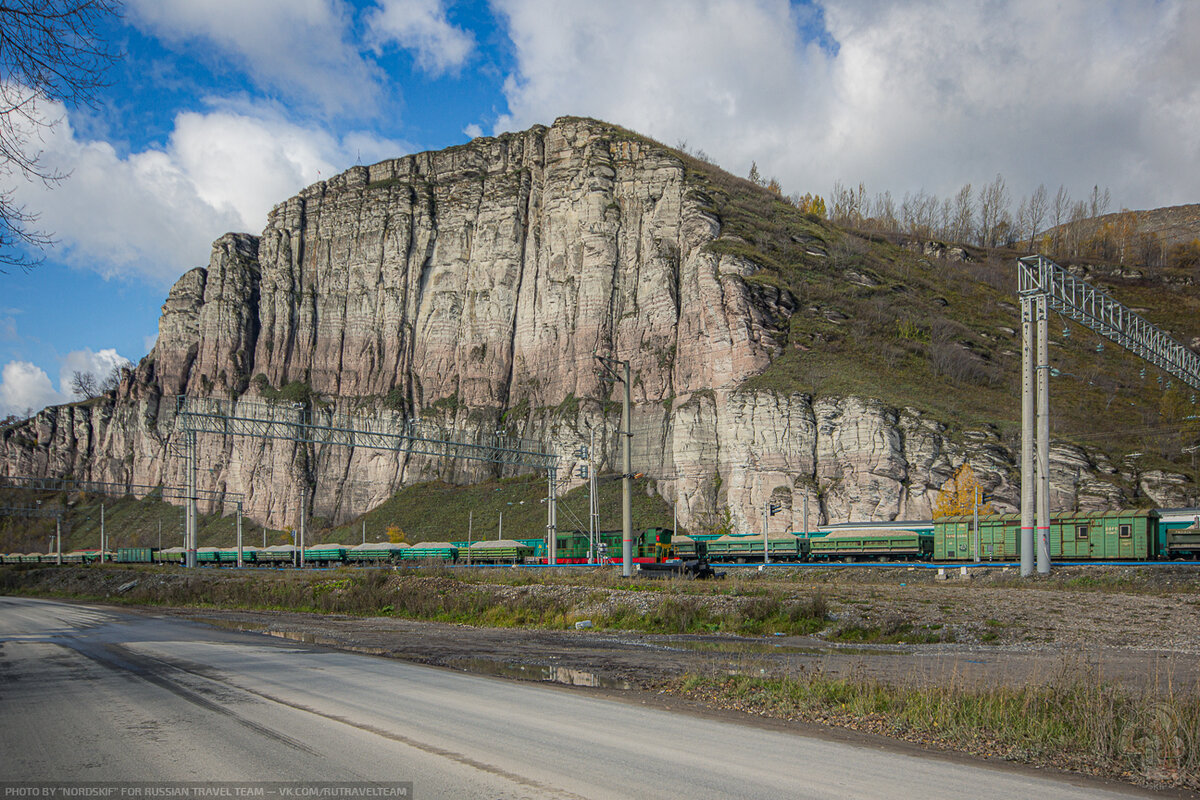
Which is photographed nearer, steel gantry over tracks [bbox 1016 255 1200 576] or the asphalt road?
the asphalt road

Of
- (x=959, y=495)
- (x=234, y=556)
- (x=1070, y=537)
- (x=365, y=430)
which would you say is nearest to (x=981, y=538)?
(x=1070, y=537)

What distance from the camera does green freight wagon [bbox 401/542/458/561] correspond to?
75.1 meters

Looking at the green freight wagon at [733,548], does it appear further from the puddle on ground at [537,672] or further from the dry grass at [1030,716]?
the dry grass at [1030,716]

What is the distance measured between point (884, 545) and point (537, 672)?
148 feet

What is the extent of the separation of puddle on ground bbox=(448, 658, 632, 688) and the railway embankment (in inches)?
3.8

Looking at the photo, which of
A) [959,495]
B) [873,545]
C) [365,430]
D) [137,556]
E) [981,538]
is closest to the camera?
[981,538]

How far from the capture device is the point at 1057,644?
59.1ft

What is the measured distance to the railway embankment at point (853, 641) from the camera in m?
9.41

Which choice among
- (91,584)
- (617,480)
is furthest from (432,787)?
(617,480)

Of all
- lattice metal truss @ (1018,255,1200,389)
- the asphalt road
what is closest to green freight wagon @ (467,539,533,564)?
lattice metal truss @ (1018,255,1200,389)

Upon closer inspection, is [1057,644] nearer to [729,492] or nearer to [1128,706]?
[1128,706]

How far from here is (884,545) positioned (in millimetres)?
55219

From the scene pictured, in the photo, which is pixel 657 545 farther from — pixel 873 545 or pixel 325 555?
pixel 325 555

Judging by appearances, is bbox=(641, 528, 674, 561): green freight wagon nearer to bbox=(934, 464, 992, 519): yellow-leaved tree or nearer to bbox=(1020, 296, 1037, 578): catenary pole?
bbox=(1020, 296, 1037, 578): catenary pole
